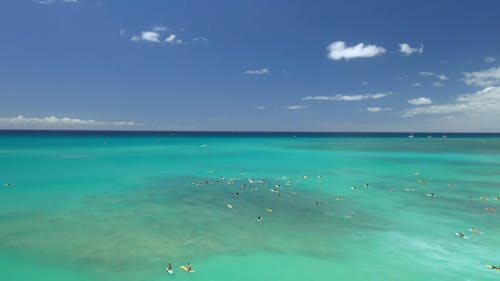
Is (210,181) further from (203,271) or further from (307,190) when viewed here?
(203,271)

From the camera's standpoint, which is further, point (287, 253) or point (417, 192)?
point (417, 192)

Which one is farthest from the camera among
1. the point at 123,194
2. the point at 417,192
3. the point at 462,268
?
the point at 417,192

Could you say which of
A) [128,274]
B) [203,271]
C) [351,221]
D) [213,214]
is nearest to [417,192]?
[351,221]

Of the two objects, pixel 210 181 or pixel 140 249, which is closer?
pixel 140 249

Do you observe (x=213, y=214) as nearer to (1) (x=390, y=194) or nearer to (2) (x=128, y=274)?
(2) (x=128, y=274)

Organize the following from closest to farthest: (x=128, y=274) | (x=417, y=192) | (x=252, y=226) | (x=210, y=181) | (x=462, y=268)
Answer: (x=128, y=274) < (x=462, y=268) < (x=252, y=226) < (x=417, y=192) < (x=210, y=181)

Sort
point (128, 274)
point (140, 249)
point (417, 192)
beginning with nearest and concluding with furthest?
1. point (128, 274)
2. point (140, 249)
3. point (417, 192)

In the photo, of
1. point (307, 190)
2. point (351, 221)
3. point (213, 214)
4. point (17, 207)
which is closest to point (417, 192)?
point (307, 190)

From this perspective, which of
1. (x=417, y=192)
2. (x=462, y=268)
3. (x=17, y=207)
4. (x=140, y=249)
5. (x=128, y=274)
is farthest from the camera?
(x=417, y=192)

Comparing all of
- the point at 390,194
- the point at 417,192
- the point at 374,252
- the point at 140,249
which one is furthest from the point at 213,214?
the point at 417,192
